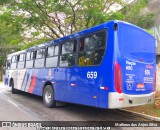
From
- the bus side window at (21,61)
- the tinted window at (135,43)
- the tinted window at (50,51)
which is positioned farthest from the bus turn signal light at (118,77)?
the bus side window at (21,61)

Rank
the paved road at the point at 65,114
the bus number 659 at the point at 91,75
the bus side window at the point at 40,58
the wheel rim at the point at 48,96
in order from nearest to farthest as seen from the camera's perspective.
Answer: the bus number 659 at the point at 91,75
the paved road at the point at 65,114
the wheel rim at the point at 48,96
the bus side window at the point at 40,58

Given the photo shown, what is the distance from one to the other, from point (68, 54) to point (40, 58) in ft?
9.72

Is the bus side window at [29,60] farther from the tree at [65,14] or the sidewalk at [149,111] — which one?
the sidewalk at [149,111]

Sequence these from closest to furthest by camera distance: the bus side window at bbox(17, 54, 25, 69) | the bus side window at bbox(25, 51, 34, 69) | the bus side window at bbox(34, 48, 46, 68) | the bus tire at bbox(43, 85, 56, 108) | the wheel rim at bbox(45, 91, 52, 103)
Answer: the bus tire at bbox(43, 85, 56, 108) → the wheel rim at bbox(45, 91, 52, 103) → the bus side window at bbox(34, 48, 46, 68) → the bus side window at bbox(25, 51, 34, 69) → the bus side window at bbox(17, 54, 25, 69)

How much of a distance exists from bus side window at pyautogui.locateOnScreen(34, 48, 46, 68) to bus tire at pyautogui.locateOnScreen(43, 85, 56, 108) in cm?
130

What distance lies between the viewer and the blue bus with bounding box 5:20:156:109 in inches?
262

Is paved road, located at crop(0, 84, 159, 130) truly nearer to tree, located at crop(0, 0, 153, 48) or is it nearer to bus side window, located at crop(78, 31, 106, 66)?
bus side window, located at crop(78, 31, 106, 66)

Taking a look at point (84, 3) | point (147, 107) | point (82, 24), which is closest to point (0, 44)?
point (82, 24)

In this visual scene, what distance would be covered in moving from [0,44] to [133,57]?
3364cm

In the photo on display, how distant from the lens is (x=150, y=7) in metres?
15.4

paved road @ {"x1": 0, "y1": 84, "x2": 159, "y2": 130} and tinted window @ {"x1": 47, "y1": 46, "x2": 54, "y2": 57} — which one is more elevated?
tinted window @ {"x1": 47, "y1": 46, "x2": 54, "y2": 57}

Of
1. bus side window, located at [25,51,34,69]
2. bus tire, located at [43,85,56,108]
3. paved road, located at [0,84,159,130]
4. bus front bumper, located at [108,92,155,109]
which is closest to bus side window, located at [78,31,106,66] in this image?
bus front bumper, located at [108,92,155,109]

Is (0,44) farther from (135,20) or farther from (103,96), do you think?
(103,96)

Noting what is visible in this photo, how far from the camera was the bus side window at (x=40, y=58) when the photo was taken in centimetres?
1084
